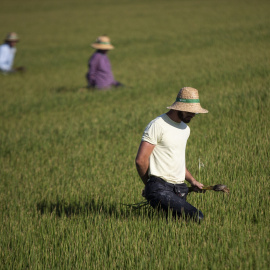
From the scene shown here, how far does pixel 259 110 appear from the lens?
7148mm

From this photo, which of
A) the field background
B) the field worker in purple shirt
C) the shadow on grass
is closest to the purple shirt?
the field worker in purple shirt

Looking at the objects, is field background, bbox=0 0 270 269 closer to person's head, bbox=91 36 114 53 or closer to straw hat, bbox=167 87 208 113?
straw hat, bbox=167 87 208 113

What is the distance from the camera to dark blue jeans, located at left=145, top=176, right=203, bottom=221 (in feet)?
12.2

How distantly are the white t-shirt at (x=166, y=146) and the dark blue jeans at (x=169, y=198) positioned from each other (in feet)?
0.20

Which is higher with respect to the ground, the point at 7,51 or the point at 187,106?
the point at 7,51

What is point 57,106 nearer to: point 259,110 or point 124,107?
point 124,107

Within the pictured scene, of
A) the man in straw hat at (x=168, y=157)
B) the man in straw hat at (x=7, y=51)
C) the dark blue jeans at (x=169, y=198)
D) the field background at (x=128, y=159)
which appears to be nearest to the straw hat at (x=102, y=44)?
the field background at (x=128, y=159)

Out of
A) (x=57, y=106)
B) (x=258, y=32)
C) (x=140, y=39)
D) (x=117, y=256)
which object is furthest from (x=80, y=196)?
(x=140, y=39)

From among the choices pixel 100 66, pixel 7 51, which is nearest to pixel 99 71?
pixel 100 66

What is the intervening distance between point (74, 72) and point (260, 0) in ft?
59.5

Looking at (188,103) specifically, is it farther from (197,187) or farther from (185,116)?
(197,187)

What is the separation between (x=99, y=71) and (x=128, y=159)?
191 inches

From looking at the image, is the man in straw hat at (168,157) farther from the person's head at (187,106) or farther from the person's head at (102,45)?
the person's head at (102,45)

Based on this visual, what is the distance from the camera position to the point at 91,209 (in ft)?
15.3
